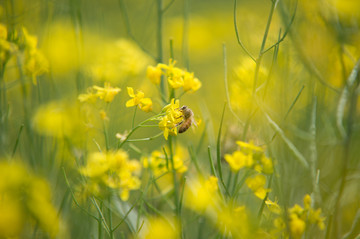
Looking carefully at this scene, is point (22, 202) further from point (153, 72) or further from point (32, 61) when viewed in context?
point (153, 72)

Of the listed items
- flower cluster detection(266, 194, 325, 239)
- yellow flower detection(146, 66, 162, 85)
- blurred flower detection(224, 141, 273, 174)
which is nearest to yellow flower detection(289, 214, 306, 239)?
flower cluster detection(266, 194, 325, 239)

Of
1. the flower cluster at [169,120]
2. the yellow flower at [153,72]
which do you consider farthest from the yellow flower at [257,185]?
the yellow flower at [153,72]

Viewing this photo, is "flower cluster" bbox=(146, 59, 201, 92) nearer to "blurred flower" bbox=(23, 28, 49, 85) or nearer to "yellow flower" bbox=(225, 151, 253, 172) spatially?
"yellow flower" bbox=(225, 151, 253, 172)

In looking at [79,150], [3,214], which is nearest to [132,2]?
[79,150]

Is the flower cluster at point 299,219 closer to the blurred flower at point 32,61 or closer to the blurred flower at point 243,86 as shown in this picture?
the blurred flower at point 243,86

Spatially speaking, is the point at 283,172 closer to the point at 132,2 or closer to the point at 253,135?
the point at 253,135

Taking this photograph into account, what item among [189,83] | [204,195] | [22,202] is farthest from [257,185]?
[22,202]
